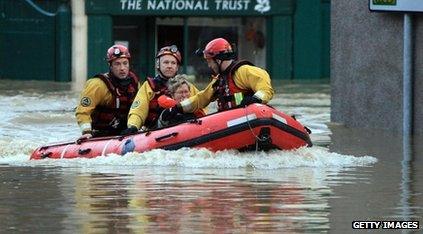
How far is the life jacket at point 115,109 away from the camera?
17.3 metres

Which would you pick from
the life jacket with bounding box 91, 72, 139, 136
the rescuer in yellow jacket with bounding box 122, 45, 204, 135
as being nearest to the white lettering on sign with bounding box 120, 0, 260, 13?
the life jacket with bounding box 91, 72, 139, 136

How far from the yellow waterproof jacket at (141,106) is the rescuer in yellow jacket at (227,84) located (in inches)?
10.2

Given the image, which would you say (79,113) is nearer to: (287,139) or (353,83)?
(287,139)

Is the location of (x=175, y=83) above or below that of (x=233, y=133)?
above

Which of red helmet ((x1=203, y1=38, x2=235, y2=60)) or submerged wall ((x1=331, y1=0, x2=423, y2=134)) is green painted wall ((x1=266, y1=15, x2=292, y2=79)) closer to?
submerged wall ((x1=331, y1=0, x2=423, y2=134))

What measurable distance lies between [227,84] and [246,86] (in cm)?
23

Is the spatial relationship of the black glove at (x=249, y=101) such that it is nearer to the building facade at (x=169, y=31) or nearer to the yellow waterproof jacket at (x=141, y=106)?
the yellow waterproof jacket at (x=141, y=106)

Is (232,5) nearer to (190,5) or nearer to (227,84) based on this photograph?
(190,5)

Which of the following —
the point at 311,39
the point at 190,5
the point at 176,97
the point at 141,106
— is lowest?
the point at 311,39

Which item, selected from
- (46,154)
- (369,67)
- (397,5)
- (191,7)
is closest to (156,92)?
(46,154)

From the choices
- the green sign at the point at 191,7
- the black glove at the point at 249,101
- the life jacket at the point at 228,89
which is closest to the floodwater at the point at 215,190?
the black glove at the point at 249,101

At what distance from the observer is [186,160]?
15.5 m

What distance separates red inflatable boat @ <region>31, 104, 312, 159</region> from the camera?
15445mm

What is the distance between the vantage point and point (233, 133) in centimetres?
1550
